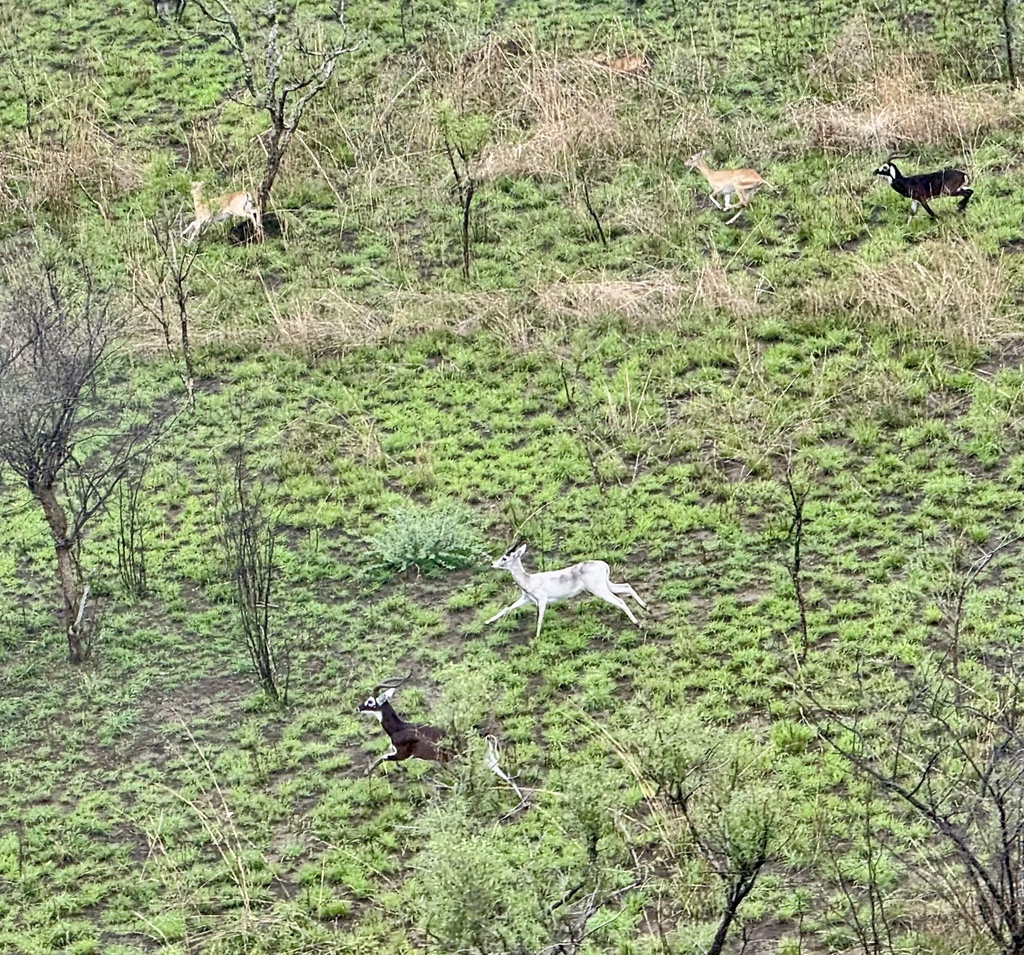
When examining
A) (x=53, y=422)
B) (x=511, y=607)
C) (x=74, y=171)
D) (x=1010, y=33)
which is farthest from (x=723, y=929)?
(x=74, y=171)

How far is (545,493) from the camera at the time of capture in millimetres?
13070

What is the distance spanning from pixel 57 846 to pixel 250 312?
7.39 meters

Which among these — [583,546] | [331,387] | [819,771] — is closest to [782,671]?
[819,771]

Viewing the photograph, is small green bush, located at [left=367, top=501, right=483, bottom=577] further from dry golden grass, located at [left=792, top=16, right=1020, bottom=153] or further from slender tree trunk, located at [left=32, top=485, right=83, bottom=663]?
dry golden grass, located at [left=792, top=16, right=1020, bottom=153]

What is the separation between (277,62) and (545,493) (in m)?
7.30

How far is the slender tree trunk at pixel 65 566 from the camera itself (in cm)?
1187

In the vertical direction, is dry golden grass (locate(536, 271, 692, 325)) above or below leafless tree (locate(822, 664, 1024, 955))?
below

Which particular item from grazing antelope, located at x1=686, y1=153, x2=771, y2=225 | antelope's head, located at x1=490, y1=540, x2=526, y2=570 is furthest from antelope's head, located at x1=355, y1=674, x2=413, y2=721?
grazing antelope, located at x1=686, y1=153, x2=771, y2=225

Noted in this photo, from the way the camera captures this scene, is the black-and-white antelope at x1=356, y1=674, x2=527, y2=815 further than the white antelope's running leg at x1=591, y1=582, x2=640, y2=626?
No

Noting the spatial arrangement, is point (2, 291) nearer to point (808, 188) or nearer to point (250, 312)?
point (250, 312)

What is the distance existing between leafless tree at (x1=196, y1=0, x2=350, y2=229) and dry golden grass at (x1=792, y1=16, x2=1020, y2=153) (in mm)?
5302

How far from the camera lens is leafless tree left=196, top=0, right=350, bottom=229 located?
17625mm

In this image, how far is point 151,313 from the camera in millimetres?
16219

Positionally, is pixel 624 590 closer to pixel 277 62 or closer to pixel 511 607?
pixel 511 607
